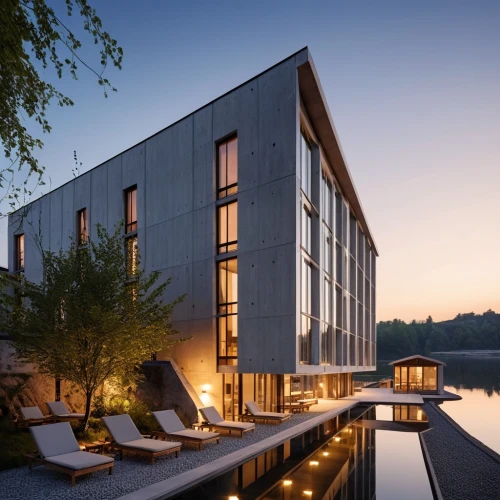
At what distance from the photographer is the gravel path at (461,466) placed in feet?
27.3

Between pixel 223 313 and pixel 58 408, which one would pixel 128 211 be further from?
pixel 58 408

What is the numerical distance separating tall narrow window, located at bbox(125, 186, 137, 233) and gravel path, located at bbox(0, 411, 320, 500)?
14.4 m

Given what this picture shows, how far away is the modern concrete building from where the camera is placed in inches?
637

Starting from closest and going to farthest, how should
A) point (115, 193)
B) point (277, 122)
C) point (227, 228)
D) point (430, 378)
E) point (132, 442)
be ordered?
1. point (132, 442)
2. point (277, 122)
3. point (227, 228)
4. point (115, 193)
5. point (430, 378)

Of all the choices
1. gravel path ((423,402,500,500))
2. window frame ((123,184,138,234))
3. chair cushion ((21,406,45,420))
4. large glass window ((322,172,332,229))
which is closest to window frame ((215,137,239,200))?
large glass window ((322,172,332,229))

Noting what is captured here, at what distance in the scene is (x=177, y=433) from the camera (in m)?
11.3

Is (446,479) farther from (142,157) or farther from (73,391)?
(142,157)

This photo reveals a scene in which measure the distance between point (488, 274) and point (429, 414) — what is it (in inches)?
5965

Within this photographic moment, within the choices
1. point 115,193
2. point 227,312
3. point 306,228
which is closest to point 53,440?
Result: point 227,312

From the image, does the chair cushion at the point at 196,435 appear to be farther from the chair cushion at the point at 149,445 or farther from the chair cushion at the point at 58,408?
the chair cushion at the point at 58,408

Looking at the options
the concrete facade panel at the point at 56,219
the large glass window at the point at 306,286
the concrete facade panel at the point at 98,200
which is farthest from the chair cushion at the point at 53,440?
the concrete facade panel at the point at 56,219

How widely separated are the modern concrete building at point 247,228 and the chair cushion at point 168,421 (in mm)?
4802

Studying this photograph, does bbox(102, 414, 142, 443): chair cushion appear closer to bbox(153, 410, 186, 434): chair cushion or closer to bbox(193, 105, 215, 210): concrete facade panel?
bbox(153, 410, 186, 434): chair cushion

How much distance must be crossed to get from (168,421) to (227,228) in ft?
27.8
